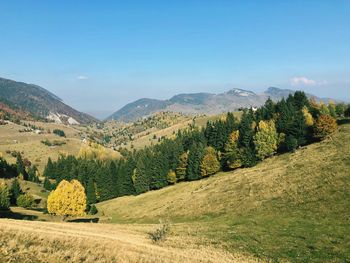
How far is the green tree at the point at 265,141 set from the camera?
103 m

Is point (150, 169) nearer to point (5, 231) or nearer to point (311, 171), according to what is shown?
point (311, 171)

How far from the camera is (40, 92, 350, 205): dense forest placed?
103 metres

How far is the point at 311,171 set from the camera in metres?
69.9

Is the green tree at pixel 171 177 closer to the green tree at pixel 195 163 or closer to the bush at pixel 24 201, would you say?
the green tree at pixel 195 163

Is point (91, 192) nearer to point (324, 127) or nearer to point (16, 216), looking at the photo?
point (16, 216)

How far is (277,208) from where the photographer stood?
5825 centimetres

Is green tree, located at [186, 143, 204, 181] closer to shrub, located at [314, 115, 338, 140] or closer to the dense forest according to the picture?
the dense forest

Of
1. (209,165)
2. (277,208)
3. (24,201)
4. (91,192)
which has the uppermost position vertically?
(209,165)

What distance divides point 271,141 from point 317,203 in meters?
50.2

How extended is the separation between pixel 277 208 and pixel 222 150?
62296 mm

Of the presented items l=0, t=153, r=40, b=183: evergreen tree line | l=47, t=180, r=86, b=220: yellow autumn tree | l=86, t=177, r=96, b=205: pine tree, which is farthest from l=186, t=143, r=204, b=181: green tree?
l=0, t=153, r=40, b=183: evergreen tree line

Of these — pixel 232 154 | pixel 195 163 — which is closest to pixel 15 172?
pixel 195 163

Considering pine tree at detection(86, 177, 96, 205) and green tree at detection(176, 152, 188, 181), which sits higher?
green tree at detection(176, 152, 188, 181)

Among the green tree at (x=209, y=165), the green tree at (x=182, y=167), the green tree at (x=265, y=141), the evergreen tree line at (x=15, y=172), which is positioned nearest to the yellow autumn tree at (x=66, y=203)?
the green tree at (x=209, y=165)
